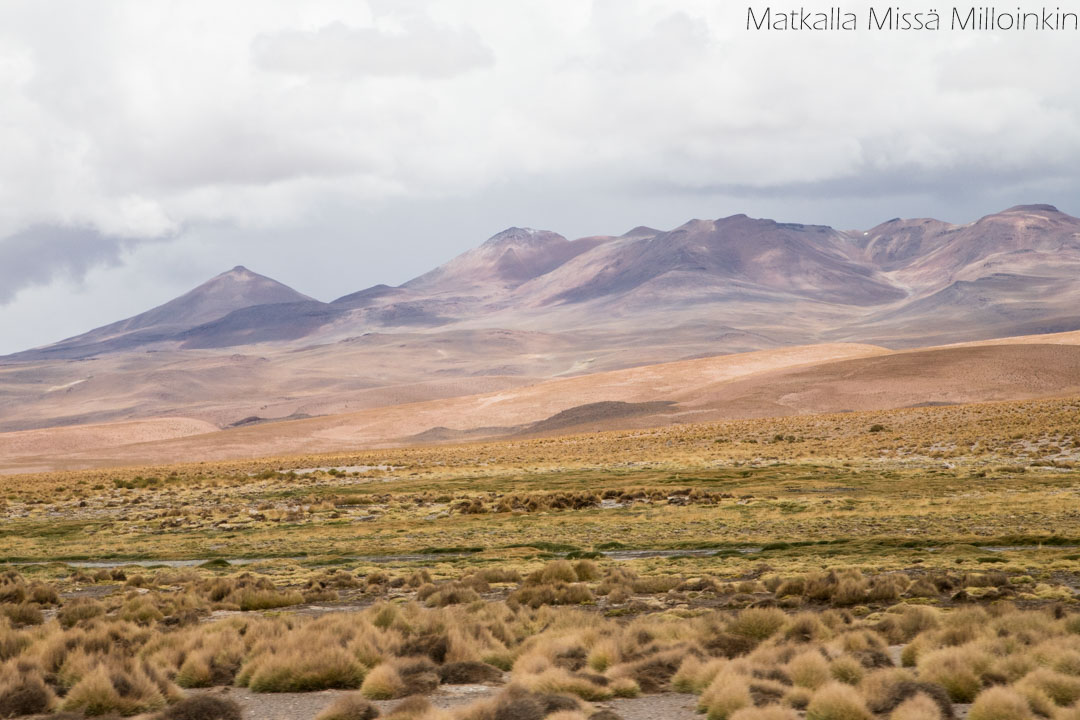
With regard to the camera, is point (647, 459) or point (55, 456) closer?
point (647, 459)

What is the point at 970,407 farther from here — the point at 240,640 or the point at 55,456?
the point at 55,456

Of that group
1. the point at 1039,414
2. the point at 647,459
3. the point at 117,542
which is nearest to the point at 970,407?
the point at 1039,414

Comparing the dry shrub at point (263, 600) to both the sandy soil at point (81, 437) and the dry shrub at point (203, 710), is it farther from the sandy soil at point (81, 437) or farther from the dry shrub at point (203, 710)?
the sandy soil at point (81, 437)

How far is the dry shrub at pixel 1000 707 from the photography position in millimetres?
9492

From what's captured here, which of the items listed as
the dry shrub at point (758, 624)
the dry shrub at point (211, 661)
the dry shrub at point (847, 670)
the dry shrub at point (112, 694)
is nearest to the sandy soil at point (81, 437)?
the dry shrub at point (211, 661)

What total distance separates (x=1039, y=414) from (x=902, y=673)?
200 feet

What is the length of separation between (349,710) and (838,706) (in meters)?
4.84

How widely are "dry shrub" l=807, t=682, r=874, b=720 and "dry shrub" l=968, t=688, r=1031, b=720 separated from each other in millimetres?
960

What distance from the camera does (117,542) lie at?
37000mm

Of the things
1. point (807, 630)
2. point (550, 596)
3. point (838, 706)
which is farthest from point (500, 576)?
point (838, 706)

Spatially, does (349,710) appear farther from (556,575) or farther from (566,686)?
(556,575)

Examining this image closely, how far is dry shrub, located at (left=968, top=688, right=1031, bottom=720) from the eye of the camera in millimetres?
9492

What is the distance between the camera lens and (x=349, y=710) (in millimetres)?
10695

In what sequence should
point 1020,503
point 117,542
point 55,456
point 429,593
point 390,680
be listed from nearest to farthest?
point 390,680 < point 429,593 < point 1020,503 < point 117,542 < point 55,456
